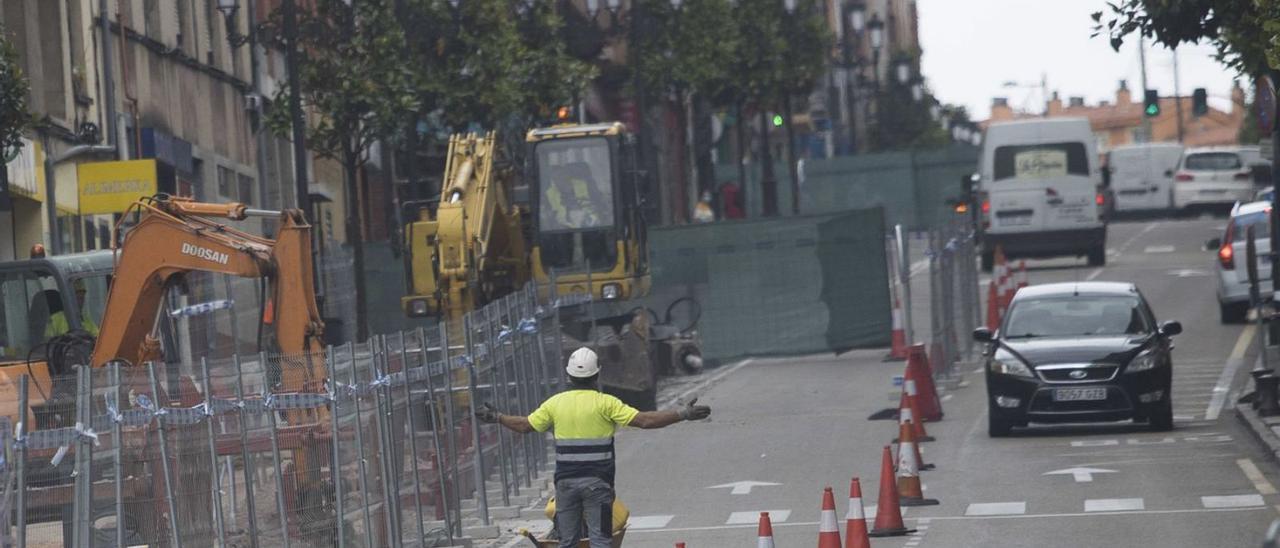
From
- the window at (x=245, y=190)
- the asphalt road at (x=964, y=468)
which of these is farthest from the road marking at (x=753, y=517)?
the window at (x=245, y=190)

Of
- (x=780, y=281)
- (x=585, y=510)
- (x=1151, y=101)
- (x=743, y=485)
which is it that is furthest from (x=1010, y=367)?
(x=1151, y=101)

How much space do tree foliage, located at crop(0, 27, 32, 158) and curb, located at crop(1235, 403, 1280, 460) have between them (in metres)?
11.0

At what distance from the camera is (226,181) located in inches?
1575

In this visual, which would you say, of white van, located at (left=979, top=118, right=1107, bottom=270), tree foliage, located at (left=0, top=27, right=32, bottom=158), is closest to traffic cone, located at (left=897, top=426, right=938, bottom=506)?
tree foliage, located at (left=0, top=27, right=32, bottom=158)

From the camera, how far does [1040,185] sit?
45.9 m

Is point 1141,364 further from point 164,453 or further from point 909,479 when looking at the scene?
point 164,453

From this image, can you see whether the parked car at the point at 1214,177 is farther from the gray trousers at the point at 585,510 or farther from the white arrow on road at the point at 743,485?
the gray trousers at the point at 585,510

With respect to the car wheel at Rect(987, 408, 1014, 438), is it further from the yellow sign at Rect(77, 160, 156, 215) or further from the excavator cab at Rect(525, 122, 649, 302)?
the excavator cab at Rect(525, 122, 649, 302)

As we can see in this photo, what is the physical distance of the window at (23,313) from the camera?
18906 mm

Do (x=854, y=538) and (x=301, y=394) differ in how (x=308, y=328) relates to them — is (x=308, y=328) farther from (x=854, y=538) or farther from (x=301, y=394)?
(x=854, y=538)

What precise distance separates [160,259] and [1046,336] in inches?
368

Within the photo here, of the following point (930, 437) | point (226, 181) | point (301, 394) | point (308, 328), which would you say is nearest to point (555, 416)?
point (301, 394)

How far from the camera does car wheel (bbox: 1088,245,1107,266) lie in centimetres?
4844

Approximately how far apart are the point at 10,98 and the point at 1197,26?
10.5m
